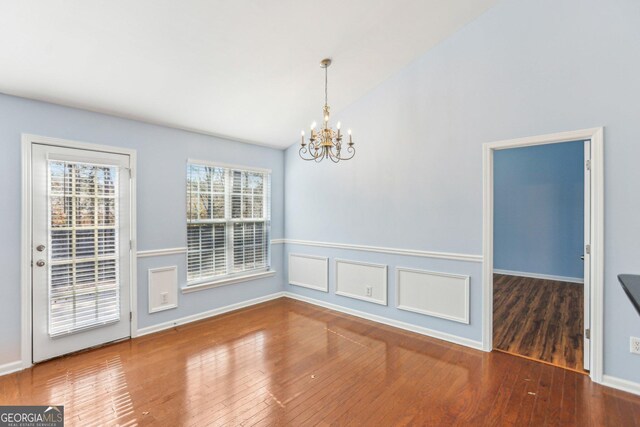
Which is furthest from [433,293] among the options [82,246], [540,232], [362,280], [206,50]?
[540,232]

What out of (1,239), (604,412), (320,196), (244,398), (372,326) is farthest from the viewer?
(320,196)

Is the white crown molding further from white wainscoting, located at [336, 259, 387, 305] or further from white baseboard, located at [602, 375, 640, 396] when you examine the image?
white baseboard, located at [602, 375, 640, 396]

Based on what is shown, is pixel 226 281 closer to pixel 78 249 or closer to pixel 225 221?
pixel 225 221

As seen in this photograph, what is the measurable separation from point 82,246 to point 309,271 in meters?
2.83

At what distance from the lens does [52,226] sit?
111 inches

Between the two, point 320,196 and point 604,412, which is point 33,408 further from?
point 604,412

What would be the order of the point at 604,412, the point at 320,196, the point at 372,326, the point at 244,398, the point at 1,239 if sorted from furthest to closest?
the point at 320,196 < the point at 372,326 < the point at 1,239 < the point at 244,398 < the point at 604,412

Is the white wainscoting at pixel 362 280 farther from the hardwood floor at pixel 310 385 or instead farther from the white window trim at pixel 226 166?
the white window trim at pixel 226 166

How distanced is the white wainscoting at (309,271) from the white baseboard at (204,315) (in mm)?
467

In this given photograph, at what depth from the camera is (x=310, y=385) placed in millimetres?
2443

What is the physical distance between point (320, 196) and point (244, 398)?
282cm

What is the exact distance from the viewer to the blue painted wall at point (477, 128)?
2.37 m

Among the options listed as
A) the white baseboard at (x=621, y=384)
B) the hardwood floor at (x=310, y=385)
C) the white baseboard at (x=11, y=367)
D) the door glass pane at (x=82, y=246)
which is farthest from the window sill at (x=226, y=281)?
the white baseboard at (x=621, y=384)

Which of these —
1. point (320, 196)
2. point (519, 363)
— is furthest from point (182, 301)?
point (519, 363)
